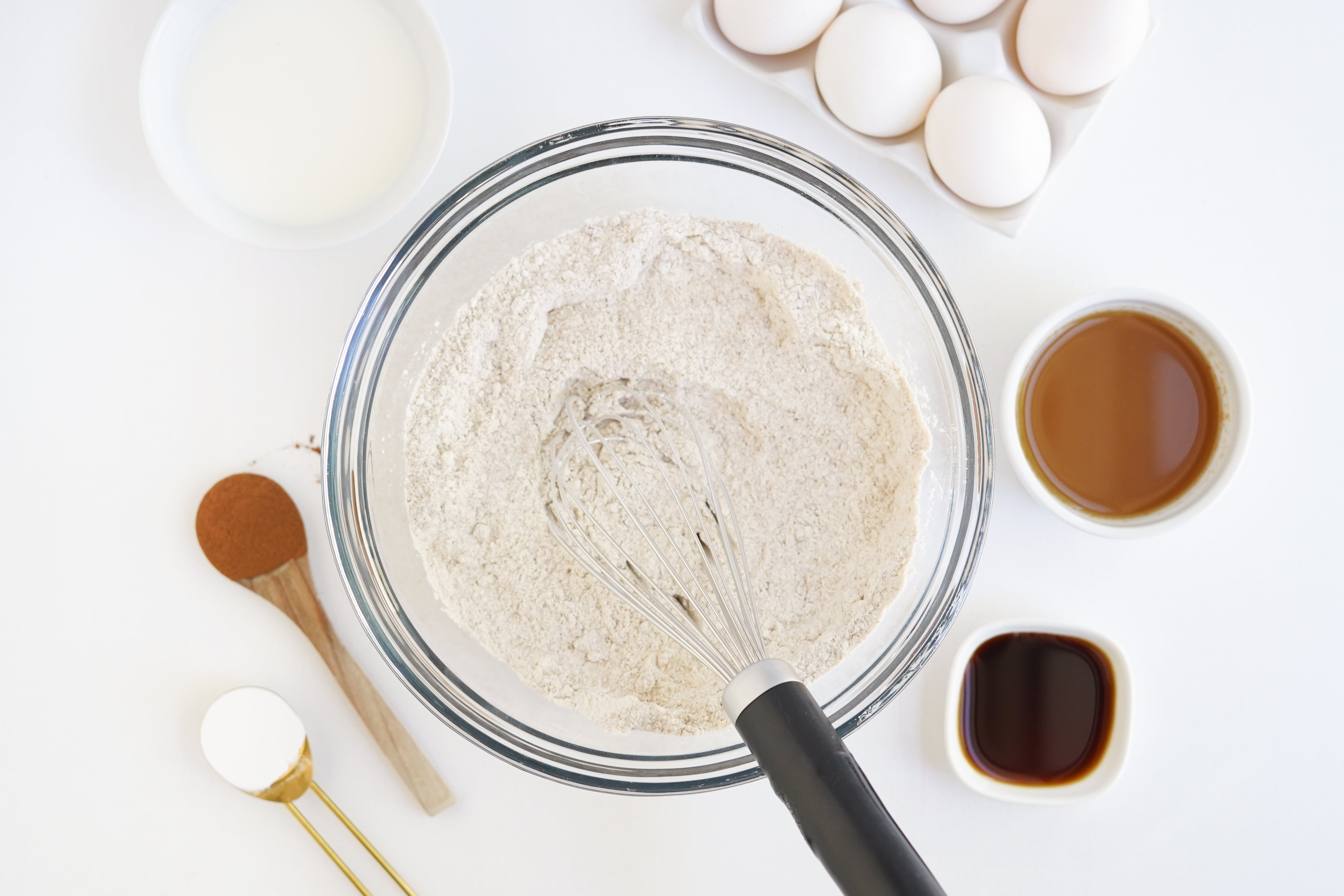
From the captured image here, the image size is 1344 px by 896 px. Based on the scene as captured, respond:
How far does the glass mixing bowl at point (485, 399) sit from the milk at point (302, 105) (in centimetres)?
15

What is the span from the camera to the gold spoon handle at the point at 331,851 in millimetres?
907

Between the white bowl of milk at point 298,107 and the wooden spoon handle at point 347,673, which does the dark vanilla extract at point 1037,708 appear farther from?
the white bowl of milk at point 298,107

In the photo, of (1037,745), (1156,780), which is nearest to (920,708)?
(1037,745)

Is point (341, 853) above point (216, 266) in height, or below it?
below

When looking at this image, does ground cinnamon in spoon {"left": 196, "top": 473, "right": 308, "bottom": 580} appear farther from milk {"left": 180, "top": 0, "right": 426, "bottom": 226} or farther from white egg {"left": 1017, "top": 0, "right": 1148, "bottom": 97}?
white egg {"left": 1017, "top": 0, "right": 1148, "bottom": 97}

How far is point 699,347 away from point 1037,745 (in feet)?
1.88

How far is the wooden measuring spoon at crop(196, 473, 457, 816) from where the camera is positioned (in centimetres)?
88

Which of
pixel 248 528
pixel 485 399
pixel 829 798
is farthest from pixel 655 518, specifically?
pixel 248 528

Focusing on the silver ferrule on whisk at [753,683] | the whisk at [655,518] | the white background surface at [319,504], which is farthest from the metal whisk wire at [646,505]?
the white background surface at [319,504]

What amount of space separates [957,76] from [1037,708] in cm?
67

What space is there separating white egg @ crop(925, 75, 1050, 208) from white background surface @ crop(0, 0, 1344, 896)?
75 millimetres

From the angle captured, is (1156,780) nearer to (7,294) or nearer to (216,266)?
(216,266)

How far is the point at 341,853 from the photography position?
36.6 inches

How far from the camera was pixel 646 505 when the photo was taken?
786mm
